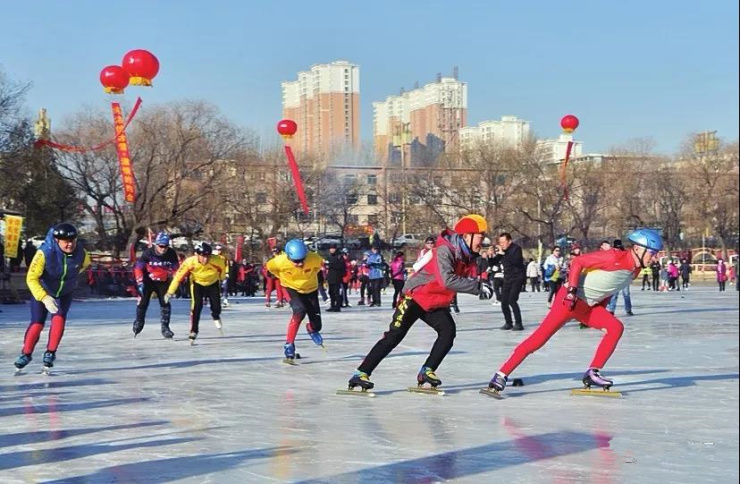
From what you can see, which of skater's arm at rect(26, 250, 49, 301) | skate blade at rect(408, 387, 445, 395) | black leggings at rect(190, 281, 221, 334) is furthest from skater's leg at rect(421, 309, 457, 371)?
black leggings at rect(190, 281, 221, 334)

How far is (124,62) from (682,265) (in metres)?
23.4

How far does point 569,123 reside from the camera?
33.7m

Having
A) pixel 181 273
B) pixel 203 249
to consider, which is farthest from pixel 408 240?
pixel 181 273

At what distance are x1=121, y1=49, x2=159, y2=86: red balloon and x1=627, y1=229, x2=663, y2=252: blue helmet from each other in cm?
1564

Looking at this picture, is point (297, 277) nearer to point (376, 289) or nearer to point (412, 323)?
point (412, 323)

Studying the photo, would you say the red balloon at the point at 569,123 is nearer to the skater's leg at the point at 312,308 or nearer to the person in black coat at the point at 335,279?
the person in black coat at the point at 335,279

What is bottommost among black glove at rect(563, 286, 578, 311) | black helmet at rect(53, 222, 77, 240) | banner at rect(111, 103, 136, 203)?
black glove at rect(563, 286, 578, 311)

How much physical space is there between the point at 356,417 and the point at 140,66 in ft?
51.7

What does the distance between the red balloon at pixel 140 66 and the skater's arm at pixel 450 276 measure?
49.4 feet

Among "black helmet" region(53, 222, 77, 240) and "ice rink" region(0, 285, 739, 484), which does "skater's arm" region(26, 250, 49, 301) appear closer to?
"black helmet" region(53, 222, 77, 240)

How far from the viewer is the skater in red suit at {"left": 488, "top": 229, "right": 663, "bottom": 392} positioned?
26.1 feet

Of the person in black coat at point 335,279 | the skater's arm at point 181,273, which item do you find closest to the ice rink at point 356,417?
the skater's arm at point 181,273

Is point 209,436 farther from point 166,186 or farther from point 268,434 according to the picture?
point 166,186

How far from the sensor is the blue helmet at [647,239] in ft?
25.7
